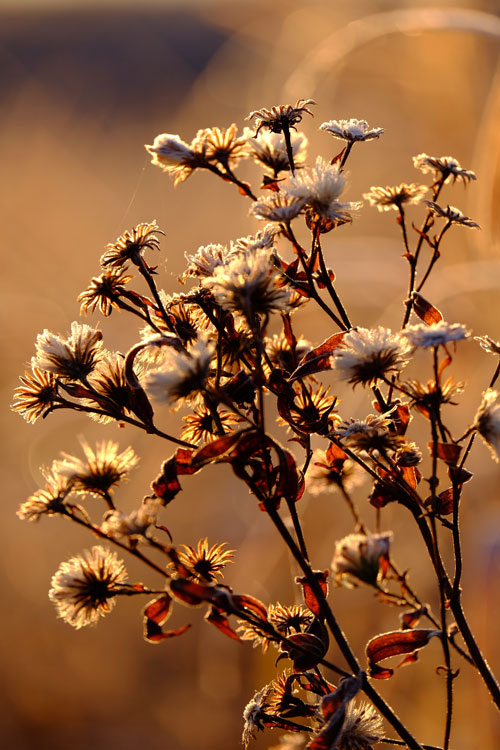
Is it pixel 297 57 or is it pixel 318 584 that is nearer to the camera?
pixel 318 584

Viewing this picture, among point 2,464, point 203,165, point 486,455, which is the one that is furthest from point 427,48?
point 203,165

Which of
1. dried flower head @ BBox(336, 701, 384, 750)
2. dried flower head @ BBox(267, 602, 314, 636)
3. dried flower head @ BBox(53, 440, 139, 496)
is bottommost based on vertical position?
dried flower head @ BBox(336, 701, 384, 750)

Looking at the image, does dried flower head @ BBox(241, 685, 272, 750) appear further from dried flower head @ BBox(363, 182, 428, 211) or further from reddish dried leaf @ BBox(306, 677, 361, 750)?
dried flower head @ BBox(363, 182, 428, 211)

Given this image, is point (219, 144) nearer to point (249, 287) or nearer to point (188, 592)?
point (249, 287)

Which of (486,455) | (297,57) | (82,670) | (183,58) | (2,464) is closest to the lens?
(486,455)

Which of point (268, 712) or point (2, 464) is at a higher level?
point (2, 464)

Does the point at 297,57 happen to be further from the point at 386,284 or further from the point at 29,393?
the point at 29,393

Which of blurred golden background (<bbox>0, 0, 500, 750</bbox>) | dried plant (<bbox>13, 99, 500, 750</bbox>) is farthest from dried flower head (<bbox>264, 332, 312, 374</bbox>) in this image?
blurred golden background (<bbox>0, 0, 500, 750</bbox>)

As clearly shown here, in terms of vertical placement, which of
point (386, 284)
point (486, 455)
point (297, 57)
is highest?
point (297, 57)
